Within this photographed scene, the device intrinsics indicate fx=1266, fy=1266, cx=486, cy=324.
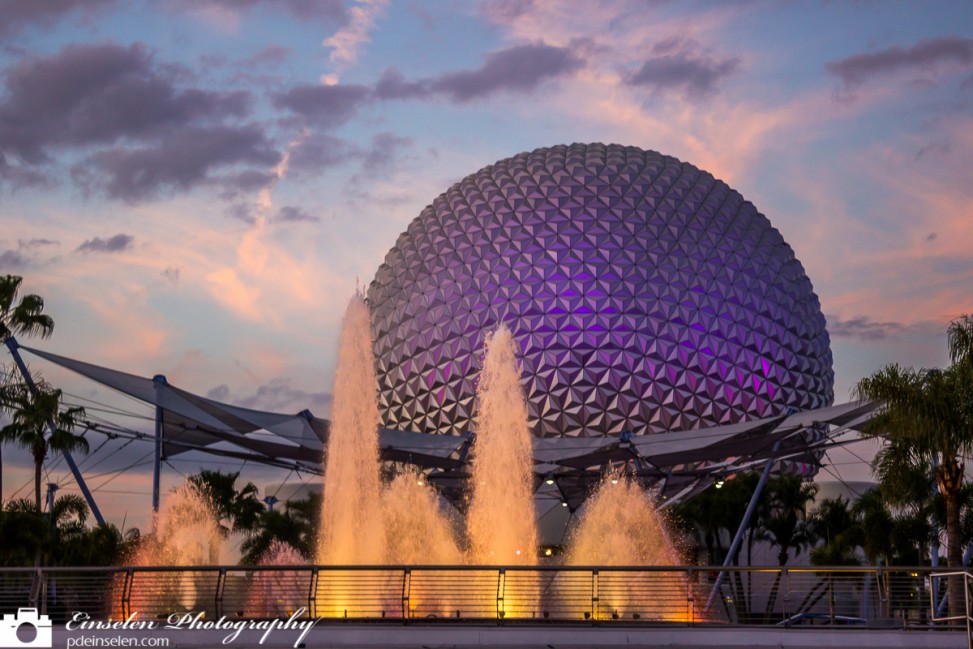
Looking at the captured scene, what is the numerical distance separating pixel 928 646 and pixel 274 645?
744 centimetres

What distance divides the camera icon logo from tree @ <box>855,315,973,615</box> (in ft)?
44.1

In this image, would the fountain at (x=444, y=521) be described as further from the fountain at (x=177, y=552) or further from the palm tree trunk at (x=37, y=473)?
the palm tree trunk at (x=37, y=473)

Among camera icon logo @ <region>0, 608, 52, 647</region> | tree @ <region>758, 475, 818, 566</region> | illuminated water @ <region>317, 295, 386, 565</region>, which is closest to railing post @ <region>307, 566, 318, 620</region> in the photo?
camera icon logo @ <region>0, 608, 52, 647</region>

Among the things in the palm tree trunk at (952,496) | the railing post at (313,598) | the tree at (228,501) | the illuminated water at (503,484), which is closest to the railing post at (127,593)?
the railing post at (313,598)

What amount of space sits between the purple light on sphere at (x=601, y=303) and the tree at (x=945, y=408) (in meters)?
25.9

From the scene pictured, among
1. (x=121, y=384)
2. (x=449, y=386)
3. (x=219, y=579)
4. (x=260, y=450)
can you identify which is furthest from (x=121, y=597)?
(x=449, y=386)

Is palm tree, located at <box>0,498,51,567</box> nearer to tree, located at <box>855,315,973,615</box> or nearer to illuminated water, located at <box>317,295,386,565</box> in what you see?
illuminated water, located at <box>317,295,386,565</box>

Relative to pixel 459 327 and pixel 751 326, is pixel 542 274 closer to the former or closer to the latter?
pixel 459 327

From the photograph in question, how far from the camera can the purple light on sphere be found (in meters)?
47.2

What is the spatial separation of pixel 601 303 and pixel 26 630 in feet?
114

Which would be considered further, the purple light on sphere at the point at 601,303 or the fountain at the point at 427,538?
the purple light on sphere at the point at 601,303

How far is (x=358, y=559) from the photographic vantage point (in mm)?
23656

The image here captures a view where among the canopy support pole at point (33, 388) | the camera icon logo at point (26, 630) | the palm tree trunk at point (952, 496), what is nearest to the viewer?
the camera icon logo at point (26, 630)

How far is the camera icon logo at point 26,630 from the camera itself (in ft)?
47.7
